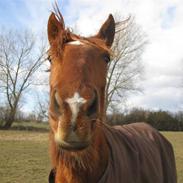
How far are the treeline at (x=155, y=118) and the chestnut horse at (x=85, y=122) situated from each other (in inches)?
1307

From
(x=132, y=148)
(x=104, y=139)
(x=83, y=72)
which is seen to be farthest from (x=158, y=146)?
(x=83, y=72)

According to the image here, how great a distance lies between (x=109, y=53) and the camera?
2.78 meters

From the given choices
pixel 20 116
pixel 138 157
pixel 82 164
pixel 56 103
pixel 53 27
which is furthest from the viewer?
pixel 20 116

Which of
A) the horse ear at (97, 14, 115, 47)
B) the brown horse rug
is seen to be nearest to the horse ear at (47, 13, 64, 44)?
the horse ear at (97, 14, 115, 47)

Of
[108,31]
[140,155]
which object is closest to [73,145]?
[108,31]

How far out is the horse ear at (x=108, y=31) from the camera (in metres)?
3.09

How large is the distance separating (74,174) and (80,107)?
71cm

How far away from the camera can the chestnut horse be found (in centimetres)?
213

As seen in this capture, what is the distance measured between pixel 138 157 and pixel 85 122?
1.43 metres

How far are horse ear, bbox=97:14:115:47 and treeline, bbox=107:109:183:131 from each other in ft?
110

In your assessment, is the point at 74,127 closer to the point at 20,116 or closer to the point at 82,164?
the point at 82,164

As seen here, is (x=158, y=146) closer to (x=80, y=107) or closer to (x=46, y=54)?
(x=46, y=54)

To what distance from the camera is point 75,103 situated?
2127mm

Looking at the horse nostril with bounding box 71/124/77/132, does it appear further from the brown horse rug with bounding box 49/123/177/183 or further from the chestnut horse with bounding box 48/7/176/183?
the brown horse rug with bounding box 49/123/177/183
